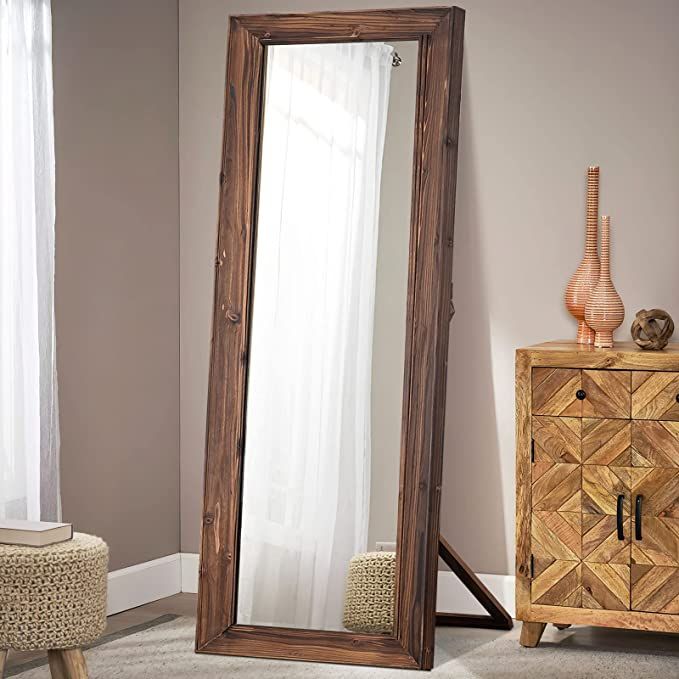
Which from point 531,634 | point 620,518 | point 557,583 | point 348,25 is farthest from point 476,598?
point 348,25

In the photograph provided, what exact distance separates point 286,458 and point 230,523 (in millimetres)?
246

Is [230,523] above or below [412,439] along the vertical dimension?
below

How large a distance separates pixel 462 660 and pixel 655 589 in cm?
57

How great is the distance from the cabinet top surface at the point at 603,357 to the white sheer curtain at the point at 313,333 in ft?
1.59

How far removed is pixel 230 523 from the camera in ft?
10.2

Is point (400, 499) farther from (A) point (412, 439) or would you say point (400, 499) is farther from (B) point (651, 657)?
(B) point (651, 657)

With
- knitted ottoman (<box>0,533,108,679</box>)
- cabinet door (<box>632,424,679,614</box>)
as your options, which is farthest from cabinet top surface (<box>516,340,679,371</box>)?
knitted ottoman (<box>0,533,108,679</box>)

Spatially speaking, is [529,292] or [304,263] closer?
[304,263]

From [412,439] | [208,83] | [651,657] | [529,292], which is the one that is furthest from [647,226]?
[208,83]

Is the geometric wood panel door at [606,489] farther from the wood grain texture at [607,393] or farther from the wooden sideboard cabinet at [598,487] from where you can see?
the wood grain texture at [607,393]

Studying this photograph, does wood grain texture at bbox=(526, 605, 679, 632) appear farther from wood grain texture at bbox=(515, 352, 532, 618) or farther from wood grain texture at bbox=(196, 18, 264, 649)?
wood grain texture at bbox=(196, 18, 264, 649)

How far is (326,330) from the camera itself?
124 inches

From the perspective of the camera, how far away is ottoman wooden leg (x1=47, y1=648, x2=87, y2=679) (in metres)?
2.63

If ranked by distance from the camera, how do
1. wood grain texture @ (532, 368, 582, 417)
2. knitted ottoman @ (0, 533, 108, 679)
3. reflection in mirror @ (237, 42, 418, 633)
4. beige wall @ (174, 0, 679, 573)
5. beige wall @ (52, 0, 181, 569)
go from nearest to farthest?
1. knitted ottoman @ (0, 533, 108, 679)
2. wood grain texture @ (532, 368, 582, 417)
3. reflection in mirror @ (237, 42, 418, 633)
4. beige wall @ (52, 0, 181, 569)
5. beige wall @ (174, 0, 679, 573)
